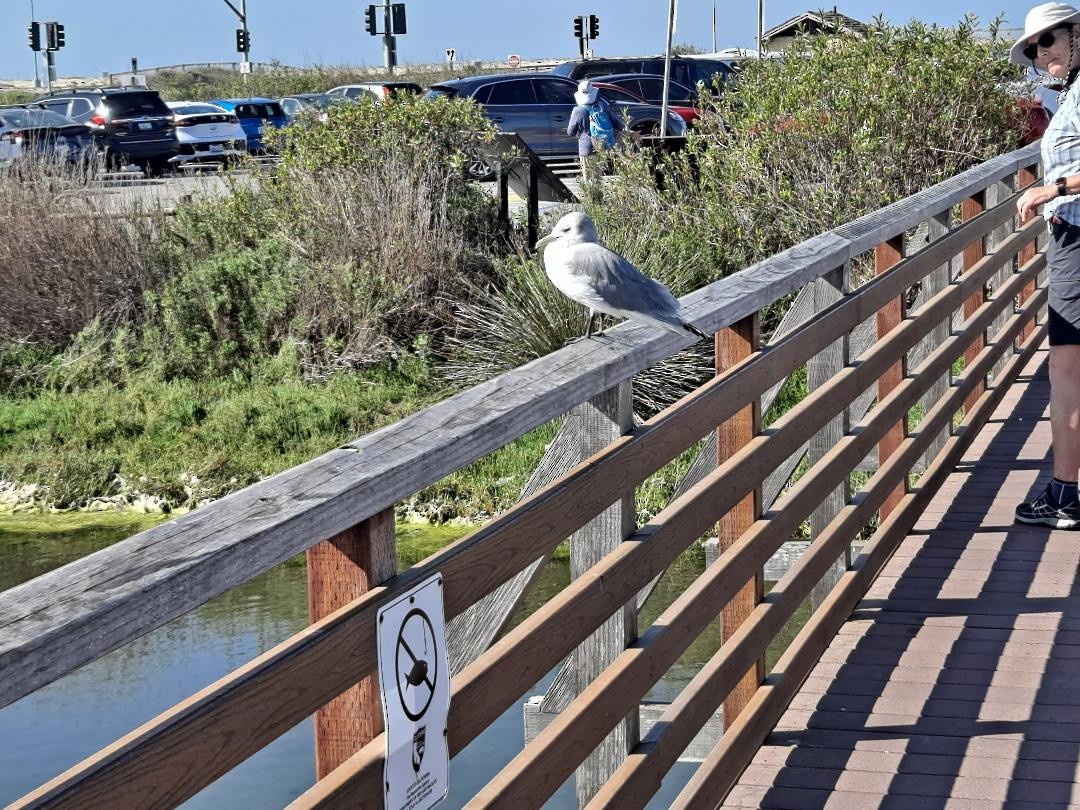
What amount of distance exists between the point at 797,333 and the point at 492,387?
5.38 ft

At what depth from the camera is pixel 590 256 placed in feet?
11.3

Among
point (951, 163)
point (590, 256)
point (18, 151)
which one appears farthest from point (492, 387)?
point (18, 151)

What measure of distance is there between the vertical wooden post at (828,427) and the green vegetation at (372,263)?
17.2 ft

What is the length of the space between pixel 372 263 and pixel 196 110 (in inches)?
899

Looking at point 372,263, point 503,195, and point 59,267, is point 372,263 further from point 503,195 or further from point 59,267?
point 59,267

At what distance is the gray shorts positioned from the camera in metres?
5.06

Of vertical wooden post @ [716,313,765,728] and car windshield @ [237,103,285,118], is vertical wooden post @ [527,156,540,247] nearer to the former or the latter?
vertical wooden post @ [716,313,765,728]

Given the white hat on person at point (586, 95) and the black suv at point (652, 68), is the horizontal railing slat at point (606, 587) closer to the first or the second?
the white hat on person at point (586, 95)

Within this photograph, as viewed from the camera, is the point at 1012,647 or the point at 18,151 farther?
the point at 18,151

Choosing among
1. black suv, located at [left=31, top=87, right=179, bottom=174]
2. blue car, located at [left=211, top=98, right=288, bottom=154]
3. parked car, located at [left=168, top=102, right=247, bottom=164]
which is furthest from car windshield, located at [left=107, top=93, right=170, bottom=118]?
blue car, located at [left=211, top=98, right=288, bottom=154]

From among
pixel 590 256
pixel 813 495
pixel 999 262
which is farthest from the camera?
pixel 999 262

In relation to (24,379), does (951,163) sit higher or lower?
higher

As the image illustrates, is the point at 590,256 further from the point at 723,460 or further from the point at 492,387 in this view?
the point at 492,387

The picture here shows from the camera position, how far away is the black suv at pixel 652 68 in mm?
30656
